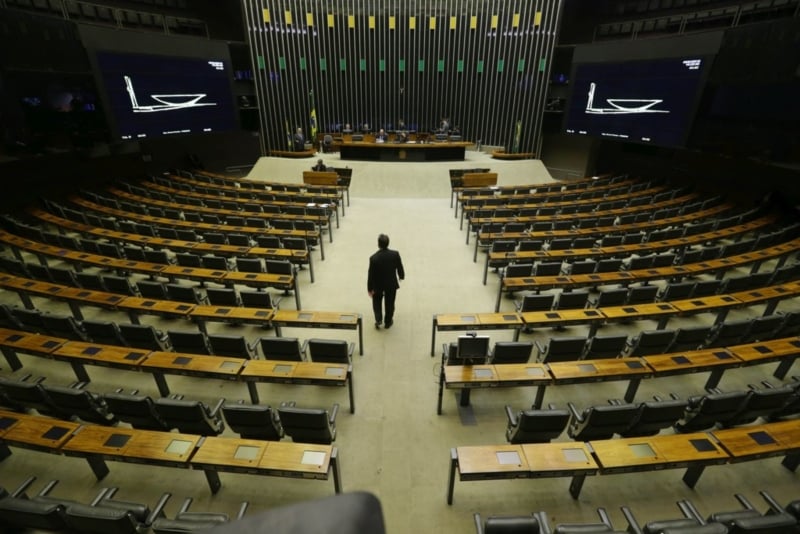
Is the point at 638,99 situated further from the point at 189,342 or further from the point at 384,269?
the point at 189,342

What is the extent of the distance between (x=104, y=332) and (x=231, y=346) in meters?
1.75

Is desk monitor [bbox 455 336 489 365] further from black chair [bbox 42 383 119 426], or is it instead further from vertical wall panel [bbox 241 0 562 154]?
vertical wall panel [bbox 241 0 562 154]

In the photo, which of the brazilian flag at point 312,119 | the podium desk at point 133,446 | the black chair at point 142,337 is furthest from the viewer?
the brazilian flag at point 312,119

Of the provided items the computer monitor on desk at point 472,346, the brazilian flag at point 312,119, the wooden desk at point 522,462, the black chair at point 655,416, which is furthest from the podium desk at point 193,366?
the brazilian flag at point 312,119

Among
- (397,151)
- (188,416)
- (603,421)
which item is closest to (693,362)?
(603,421)

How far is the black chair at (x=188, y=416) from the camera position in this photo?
138 inches

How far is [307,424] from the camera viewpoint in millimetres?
3482

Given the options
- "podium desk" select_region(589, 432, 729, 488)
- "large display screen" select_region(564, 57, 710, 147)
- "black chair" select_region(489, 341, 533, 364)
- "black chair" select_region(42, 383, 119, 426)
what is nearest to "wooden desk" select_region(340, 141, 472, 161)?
"large display screen" select_region(564, 57, 710, 147)

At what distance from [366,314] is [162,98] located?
1151 centimetres

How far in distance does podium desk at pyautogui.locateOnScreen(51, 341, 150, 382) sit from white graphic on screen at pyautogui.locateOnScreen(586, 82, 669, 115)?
14444 millimetres

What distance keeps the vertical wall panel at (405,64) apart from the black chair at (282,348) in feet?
49.6

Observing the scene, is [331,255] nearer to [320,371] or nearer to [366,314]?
[366,314]

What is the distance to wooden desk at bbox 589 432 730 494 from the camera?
120 inches

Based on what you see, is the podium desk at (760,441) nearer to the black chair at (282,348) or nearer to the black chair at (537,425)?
the black chair at (537,425)
